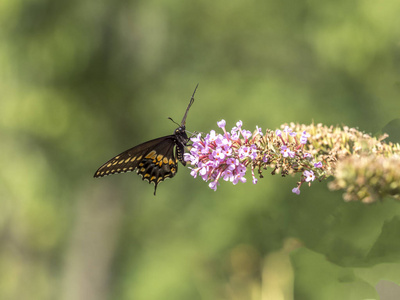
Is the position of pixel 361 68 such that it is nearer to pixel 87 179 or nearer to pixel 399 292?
pixel 399 292

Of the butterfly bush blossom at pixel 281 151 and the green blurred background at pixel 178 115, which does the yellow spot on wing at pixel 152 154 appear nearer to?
the butterfly bush blossom at pixel 281 151

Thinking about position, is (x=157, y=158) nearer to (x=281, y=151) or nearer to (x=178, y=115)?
(x=281, y=151)

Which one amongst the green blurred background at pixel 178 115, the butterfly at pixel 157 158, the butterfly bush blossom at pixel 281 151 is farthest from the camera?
the green blurred background at pixel 178 115

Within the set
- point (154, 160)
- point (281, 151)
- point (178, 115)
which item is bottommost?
point (281, 151)

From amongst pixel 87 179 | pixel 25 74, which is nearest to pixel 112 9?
pixel 25 74

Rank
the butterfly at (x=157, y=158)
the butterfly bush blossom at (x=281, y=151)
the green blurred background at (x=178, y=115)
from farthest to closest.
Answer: the green blurred background at (x=178, y=115) < the butterfly at (x=157, y=158) < the butterfly bush blossom at (x=281, y=151)

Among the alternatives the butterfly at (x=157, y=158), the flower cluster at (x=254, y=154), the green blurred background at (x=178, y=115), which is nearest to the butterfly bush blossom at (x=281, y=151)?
the flower cluster at (x=254, y=154)

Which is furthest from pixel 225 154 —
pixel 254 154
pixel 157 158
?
pixel 157 158
